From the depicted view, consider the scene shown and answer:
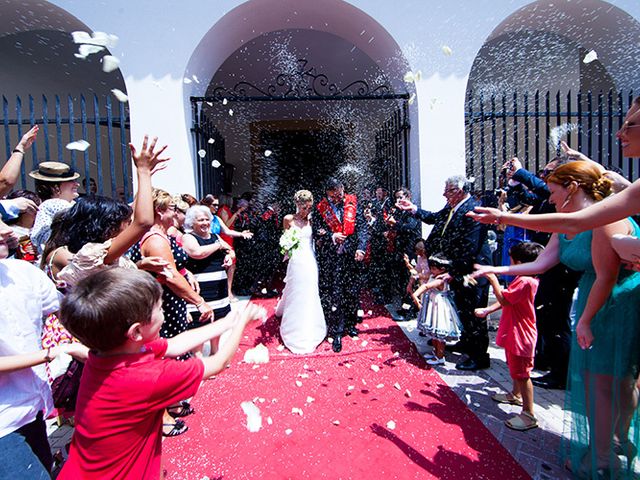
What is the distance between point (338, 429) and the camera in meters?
3.10

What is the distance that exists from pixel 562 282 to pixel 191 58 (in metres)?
5.88

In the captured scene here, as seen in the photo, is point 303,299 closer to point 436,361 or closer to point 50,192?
point 436,361

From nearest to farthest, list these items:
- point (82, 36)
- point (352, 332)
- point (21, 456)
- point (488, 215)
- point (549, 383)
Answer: point (21, 456), point (488, 215), point (549, 383), point (352, 332), point (82, 36)

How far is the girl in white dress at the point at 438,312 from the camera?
4.07 metres

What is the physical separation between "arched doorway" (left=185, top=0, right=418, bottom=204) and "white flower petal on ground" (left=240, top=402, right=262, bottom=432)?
3946 mm

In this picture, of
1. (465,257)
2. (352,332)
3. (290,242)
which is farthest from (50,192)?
(465,257)

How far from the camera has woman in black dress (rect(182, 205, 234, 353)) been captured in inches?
154

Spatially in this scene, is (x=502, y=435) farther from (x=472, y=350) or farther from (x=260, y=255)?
(x=260, y=255)

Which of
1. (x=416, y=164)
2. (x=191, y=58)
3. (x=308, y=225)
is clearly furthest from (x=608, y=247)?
(x=191, y=58)

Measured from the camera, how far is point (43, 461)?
182 centimetres

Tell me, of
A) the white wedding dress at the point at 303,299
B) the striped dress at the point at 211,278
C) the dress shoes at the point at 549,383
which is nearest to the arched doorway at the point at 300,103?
the white wedding dress at the point at 303,299

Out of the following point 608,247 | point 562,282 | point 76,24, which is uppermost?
point 76,24

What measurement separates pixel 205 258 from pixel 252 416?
1598 millimetres

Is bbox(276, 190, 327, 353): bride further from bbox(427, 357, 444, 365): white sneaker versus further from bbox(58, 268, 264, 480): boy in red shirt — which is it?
bbox(58, 268, 264, 480): boy in red shirt
